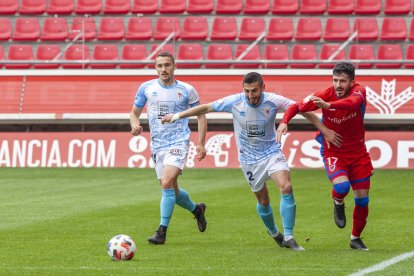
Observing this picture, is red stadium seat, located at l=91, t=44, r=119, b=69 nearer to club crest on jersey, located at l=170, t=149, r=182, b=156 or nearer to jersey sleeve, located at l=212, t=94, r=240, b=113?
club crest on jersey, located at l=170, t=149, r=182, b=156

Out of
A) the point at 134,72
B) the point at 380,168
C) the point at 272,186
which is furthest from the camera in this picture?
the point at 134,72

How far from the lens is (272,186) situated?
808 inches

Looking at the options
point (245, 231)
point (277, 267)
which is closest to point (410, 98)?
point (245, 231)

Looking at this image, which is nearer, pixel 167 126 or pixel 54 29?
pixel 167 126

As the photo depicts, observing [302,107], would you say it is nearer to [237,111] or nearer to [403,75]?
[237,111]

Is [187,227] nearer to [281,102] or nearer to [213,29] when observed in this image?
[281,102]

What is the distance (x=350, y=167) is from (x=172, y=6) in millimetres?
18025

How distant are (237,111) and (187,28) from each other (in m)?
16.8

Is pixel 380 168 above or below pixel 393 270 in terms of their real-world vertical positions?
above

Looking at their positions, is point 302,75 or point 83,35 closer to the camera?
point 302,75

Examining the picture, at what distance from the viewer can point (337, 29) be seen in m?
27.4

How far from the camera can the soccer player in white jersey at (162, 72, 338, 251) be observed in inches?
440

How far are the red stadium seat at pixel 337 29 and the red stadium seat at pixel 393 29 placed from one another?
3.01 feet

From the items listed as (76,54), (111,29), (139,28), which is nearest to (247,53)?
(139,28)
